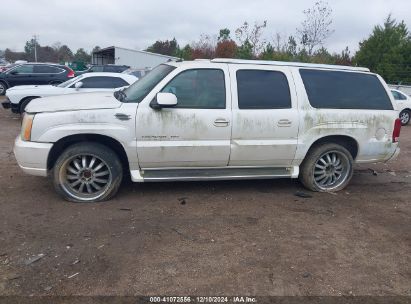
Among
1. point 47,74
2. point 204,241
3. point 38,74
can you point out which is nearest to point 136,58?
point 38,74

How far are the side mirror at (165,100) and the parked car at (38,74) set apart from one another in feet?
45.3

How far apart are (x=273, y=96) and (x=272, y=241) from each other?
2.09 metres

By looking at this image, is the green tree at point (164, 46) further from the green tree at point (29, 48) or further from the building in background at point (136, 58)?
the green tree at point (29, 48)

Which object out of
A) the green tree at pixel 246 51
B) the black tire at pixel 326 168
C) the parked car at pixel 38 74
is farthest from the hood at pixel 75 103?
the green tree at pixel 246 51

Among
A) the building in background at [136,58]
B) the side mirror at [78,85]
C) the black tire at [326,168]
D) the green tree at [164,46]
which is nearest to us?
the black tire at [326,168]

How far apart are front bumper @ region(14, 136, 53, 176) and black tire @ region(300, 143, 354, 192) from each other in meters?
3.52

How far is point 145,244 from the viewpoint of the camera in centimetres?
406

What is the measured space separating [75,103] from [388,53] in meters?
27.4

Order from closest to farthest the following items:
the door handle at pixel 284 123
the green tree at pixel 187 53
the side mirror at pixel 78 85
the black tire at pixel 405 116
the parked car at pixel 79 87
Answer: the door handle at pixel 284 123, the side mirror at pixel 78 85, the parked car at pixel 79 87, the black tire at pixel 405 116, the green tree at pixel 187 53

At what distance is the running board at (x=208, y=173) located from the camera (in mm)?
5188

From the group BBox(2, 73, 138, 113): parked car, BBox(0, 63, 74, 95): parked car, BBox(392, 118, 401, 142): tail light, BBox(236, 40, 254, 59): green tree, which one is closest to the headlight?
BBox(392, 118, 401, 142): tail light

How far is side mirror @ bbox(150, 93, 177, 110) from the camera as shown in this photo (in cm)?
482

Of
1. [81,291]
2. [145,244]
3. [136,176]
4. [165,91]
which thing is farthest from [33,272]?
[165,91]

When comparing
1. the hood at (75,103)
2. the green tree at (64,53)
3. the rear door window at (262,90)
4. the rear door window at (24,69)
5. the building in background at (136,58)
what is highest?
the green tree at (64,53)
